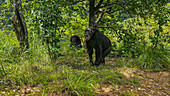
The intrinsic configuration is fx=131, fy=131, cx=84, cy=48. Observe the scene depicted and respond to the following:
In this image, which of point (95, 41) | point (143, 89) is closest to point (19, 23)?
point (95, 41)

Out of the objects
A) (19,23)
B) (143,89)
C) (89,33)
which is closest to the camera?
(143,89)

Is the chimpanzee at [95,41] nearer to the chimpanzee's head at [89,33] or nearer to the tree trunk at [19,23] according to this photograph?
the chimpanzee's head at [89,33]

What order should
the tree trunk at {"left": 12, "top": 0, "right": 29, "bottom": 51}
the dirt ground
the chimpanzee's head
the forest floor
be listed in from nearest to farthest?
1. the forest floor
2. the dirt ground
3. the tree trunk at {"left": 12, "top": 0, "right": 29, "bottom": 51}
4. the chimpanzee's head

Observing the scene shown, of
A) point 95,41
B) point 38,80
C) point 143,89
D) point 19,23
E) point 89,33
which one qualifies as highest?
point 19,23

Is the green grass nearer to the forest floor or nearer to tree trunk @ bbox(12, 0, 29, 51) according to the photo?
the forest floor

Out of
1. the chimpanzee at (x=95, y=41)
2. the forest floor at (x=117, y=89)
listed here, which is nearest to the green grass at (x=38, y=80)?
the forest floor at (x=117, y=89)

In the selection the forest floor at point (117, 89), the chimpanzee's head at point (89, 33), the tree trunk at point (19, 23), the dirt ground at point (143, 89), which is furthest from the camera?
the chimpanzee's head at point (89, 33)

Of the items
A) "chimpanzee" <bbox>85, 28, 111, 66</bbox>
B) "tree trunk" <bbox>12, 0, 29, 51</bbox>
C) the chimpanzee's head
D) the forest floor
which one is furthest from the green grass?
the chimpanzee's head

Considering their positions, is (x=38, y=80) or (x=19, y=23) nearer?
(x=38, y=80)

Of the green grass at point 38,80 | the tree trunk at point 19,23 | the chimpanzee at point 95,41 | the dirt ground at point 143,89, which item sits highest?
the tree trunk at point 19,23

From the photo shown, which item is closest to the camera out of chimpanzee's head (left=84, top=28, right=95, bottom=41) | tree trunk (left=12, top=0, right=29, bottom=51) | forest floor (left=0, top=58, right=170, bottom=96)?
forest floor (left=0, top=58, right=170, bottom=96)

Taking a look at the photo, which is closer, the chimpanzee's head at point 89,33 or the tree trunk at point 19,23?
the tree trunk at point 19,23

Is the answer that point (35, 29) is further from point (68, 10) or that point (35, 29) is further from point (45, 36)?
point (68, 10)

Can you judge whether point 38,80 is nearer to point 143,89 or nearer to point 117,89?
point 117,89
